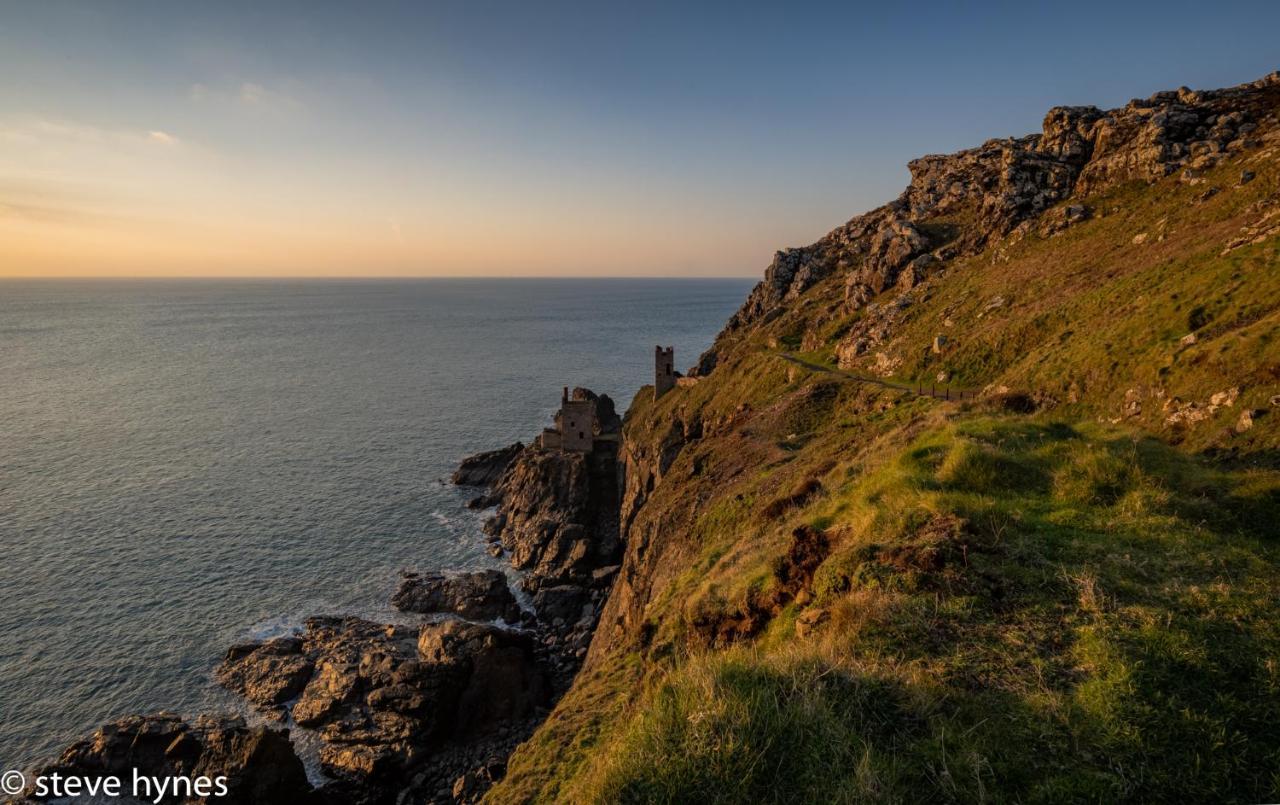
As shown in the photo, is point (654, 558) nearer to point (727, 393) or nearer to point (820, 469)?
point (820, 469)

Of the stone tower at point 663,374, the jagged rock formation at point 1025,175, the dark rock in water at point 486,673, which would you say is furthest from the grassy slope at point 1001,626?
the stone tower at point 663,374

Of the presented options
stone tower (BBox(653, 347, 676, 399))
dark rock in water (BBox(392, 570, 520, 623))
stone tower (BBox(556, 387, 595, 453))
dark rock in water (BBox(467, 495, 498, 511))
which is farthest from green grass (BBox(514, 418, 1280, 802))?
stone tower (BBox(653, 347, 676, 399))

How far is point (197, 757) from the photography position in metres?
27.9

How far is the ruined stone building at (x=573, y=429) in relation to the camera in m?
59.1

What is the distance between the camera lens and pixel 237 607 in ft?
139

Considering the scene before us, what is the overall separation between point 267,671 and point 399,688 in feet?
34.9

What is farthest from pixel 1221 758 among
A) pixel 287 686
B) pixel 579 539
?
pixel 579 539

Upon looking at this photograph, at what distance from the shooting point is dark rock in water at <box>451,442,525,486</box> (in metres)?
66.5

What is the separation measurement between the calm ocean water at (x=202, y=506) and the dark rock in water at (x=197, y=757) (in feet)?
13.3

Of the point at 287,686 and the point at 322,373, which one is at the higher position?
the point at 322,373

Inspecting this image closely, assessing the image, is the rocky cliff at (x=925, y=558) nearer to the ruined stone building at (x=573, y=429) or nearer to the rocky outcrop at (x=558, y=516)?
the rocky outcrop at (x=558, y=516)

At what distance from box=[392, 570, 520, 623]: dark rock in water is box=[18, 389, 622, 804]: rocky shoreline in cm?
10

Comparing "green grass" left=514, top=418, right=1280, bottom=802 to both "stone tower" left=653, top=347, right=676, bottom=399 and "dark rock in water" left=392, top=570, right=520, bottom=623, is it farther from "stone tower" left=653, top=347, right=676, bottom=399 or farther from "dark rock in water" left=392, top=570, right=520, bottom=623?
"stone tower" left=653, top=347, right=676, bottom=399

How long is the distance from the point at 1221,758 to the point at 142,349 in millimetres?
200012
